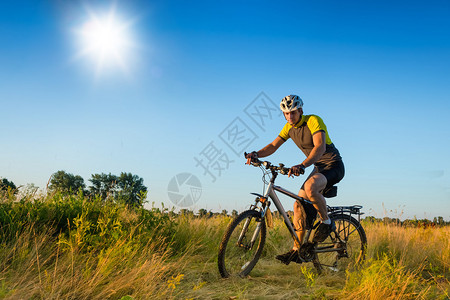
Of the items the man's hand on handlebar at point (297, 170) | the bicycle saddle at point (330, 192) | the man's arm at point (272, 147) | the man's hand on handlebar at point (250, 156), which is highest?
the man's arm at point (272, 147)

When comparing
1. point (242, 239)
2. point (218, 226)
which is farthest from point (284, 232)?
point (242, 239)

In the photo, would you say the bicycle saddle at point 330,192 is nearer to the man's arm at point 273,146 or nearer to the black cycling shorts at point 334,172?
the black cycling shorts at point 334,172

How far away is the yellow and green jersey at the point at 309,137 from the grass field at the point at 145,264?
165 centimetres

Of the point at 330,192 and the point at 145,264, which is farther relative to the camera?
the point at 330,192

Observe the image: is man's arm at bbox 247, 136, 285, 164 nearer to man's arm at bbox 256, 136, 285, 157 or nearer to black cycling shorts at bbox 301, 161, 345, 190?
man's arm at bbox 256, 136, 285, 157

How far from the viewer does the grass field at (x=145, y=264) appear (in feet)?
12.3

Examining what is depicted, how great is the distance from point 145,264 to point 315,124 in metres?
3.12

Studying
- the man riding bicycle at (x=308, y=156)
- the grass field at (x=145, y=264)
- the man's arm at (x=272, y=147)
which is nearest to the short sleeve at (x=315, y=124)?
the man riding bicycle at (x=308, y=156)

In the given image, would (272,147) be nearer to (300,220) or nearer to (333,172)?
(333,172)

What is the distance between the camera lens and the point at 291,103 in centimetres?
541

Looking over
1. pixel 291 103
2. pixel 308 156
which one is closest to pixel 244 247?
pixel 308 156

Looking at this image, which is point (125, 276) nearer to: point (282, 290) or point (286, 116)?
point (282, 290)

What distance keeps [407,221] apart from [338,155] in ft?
18.6

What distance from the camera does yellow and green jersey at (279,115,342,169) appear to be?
5.42 metres
